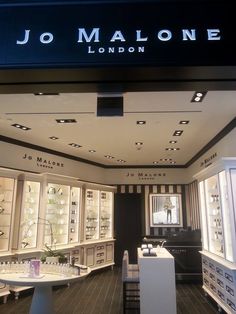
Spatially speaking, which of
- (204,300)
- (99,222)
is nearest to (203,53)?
(204,300)

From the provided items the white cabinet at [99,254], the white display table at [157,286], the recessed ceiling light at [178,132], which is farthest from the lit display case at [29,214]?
the recessed ceiling light at [178,132]

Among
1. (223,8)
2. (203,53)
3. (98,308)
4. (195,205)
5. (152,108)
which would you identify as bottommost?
(98,308)

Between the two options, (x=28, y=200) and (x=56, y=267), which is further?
(x=28, y=200)

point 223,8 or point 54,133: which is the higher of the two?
point 54,133

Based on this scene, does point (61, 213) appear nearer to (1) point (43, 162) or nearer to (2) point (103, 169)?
(1) point (43, 162)

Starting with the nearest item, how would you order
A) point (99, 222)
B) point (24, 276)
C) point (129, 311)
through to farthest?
point (24, 276) < point (129, 311) < point (99, 222)

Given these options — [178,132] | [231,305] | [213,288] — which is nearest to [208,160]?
[178,132]

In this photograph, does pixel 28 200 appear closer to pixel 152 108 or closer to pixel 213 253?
pixel 152 108

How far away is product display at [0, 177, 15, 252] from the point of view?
4926 mm

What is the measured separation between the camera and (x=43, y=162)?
6332 mm

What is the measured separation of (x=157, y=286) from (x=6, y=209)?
319 centimetres

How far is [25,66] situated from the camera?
135cm

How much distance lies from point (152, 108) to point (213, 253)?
2.81 meters

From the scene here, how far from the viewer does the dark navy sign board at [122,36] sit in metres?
1.32
